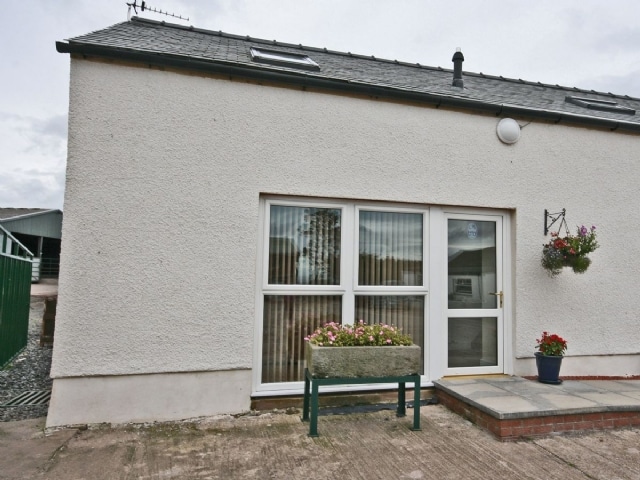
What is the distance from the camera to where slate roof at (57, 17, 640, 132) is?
406 cm

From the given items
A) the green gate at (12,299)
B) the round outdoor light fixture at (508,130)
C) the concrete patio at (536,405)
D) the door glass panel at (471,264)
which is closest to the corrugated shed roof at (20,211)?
the green gate at (12,299)

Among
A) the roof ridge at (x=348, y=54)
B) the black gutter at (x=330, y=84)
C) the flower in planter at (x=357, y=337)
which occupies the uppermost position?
the roof ridge at (x=348, y=54)

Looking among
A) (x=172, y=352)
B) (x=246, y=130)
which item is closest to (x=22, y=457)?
(x=172, y=352)

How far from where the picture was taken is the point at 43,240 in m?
25.3

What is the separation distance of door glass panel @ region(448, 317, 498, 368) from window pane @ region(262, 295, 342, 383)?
1.64 metres

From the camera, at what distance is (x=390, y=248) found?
15.8 feet

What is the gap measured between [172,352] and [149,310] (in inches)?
19.9

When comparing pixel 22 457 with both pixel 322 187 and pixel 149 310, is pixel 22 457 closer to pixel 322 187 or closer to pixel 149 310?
pixel 149 310

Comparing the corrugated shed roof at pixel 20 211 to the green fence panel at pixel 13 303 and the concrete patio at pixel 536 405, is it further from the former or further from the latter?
the concrete patio at pixel 536 405

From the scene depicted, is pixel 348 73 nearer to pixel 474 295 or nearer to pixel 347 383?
pixel 474 295

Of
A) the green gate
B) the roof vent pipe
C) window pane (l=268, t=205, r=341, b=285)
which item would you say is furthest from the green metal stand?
the roof vent pipe

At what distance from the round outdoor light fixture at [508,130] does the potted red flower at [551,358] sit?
2.65 metres

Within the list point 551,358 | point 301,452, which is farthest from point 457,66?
point 301,452

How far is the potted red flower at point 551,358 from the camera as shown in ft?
15.2
